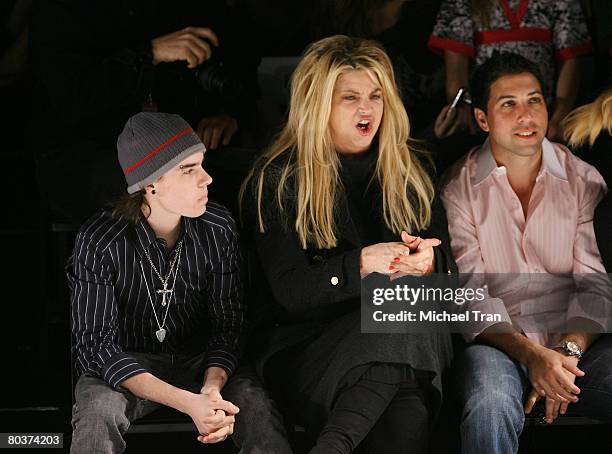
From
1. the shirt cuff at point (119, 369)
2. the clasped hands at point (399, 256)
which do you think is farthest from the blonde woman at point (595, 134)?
the shirt cuff at point (119, 369)

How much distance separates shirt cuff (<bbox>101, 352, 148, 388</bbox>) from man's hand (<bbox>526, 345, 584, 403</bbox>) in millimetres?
889

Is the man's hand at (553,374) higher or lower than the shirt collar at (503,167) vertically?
lower

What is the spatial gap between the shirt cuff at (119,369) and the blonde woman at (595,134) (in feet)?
3.80

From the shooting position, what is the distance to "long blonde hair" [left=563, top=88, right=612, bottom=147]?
99.0 inches

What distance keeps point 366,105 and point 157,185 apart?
533mm

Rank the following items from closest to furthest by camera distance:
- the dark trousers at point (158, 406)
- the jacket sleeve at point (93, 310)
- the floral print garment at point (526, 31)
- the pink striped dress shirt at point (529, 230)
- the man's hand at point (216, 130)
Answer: the dark trousers at point (158, 406), the jacket sleeve at point (93, 310), the pink striped dress shirt at point (529, 230), the man's hand at point (216, 130), the floral print garment at point (526, 31)

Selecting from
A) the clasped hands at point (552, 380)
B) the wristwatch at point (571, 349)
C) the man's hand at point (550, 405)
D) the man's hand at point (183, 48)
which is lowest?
the man's hand at point (550, 405)

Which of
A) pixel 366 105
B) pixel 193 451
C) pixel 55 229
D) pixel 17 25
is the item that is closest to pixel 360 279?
pixel 366 105

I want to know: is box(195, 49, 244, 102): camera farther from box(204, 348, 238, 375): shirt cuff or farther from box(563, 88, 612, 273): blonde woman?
A: box(563, 88, 612, 273): blonde woman

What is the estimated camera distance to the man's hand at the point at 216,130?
8.58ft

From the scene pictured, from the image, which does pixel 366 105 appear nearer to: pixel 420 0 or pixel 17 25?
pixel 420 0

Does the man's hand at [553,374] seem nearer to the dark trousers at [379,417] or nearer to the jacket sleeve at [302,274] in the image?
the dark trousers at [379,417]

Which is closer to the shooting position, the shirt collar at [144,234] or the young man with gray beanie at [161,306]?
the young man with gray beanie at [161,306]

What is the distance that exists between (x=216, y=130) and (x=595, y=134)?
988 millimetres
